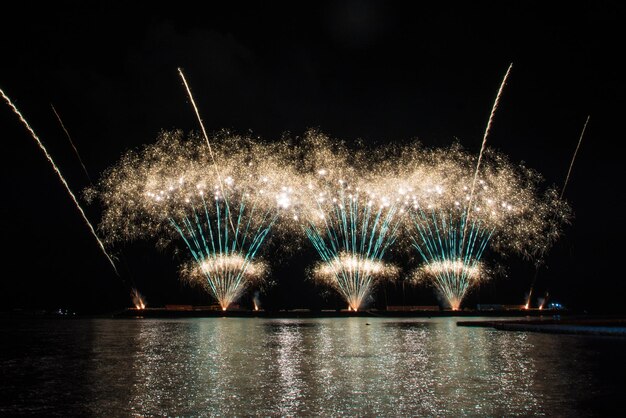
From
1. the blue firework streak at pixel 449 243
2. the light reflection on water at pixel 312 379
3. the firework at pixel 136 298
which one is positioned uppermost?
the blue firework streak at pixel 449 243

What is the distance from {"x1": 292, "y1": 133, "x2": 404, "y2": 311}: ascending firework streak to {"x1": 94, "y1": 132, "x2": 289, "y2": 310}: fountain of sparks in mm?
2315

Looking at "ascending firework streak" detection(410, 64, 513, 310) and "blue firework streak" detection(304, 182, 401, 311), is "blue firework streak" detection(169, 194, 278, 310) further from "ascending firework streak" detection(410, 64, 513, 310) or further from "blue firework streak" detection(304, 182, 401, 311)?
"ascending firework streak" detection(410, 64, 513, 310)

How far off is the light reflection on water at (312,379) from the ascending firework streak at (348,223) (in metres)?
18.0

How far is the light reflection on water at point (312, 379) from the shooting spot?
871 cm

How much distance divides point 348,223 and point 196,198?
9.88m

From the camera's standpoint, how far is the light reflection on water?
8.71 m

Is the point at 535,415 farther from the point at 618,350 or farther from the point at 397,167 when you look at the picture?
the point at 397,167

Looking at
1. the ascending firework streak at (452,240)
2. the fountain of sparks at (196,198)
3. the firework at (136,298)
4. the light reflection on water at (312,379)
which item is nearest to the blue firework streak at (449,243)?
the ascending firework streak at (452,240)

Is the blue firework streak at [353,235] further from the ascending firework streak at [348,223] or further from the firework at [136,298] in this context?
the firework at [136,298]

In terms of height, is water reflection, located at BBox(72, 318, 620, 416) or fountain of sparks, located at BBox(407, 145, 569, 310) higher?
fountain of sparks, located at BBox(407, 145, 569, 310)

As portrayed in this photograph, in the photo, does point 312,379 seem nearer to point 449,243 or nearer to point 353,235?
point 353,235

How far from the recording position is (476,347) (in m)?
17.9

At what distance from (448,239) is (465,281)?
5436 millimetres

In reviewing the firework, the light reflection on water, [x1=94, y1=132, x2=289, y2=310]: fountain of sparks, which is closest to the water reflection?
the light reflection on water
